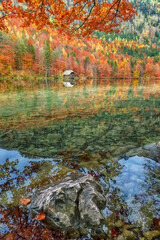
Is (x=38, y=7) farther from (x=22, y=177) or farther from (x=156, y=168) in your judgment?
(x=156, y=168)

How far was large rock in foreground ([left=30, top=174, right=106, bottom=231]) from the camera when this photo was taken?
2562mm

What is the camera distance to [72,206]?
271 cm

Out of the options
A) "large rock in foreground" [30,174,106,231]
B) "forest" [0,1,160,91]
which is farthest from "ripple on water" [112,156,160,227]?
"forest" [0,1,160,91]

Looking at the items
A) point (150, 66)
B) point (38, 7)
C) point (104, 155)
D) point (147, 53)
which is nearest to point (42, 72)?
point (38, 7)

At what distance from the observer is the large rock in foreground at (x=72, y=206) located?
2562 millimetres

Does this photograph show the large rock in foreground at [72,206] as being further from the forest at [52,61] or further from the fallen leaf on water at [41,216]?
the forest at [52,61]

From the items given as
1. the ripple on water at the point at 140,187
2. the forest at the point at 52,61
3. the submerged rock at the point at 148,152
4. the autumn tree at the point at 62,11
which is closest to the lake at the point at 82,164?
the ripple on water at the point at 140,187

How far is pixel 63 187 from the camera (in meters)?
2.93

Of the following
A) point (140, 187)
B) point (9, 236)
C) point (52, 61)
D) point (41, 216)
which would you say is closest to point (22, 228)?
point (9, 236)

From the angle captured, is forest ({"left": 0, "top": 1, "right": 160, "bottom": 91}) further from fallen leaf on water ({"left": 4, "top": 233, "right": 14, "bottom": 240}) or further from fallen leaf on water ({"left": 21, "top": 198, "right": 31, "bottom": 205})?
fallen leaf on water ({"left": 4, "top": 233, "right": 14, "bottom": 240})

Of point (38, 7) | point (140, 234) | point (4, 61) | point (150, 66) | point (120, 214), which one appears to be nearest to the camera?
point (140, 234)

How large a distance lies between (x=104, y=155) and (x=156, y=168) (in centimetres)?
166

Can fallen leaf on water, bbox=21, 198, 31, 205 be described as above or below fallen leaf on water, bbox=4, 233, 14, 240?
below

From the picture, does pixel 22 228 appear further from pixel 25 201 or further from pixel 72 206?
pixel 72 206
